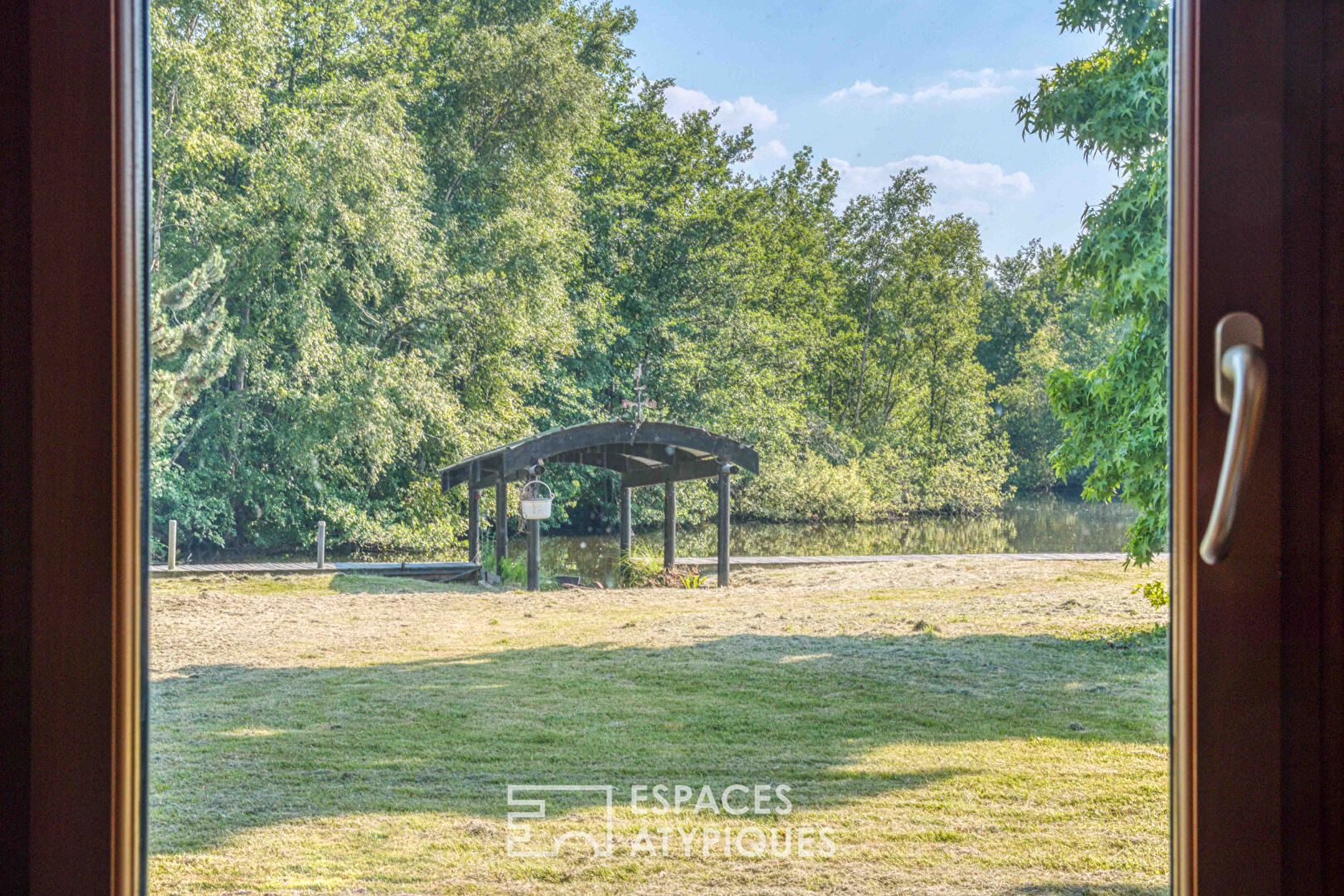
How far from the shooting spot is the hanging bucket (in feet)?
12.8

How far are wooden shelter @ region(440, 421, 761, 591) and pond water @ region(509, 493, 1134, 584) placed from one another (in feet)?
0.37

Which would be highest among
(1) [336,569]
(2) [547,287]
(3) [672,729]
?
(2) [547,287]

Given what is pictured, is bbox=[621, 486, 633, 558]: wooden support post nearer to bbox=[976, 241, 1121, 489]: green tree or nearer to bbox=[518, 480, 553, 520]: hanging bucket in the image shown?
bbox=[518, 480, 553, 520]: hanging bucket

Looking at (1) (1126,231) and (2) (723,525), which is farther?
(2) (723,525)

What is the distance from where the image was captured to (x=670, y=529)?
4.23 m

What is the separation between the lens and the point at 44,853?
1.53ft

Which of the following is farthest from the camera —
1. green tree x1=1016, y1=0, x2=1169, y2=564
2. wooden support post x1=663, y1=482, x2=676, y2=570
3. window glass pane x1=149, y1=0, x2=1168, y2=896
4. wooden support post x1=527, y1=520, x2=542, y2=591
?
wooden support post x1=663, y1=482, x2=676, y2=570

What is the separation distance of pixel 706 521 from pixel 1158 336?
3737mm

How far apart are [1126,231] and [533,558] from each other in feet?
10.2

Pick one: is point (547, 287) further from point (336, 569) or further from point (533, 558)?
point (336, 569)

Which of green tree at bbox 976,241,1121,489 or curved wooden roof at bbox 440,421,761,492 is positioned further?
curved wooden roof at bbox 440,421,761,492

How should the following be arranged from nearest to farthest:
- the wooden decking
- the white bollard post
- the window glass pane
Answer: the white bollard post < the window glass pane < the wooden decking

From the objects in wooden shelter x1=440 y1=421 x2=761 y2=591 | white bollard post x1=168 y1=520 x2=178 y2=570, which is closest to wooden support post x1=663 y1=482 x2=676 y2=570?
wooden shelter x1=440 y1=421 x2=761 y2=591

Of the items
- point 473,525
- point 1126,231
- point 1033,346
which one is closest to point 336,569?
point 473,525
